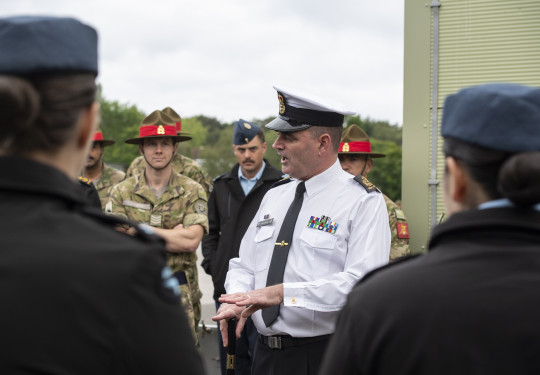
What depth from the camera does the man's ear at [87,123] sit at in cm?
146

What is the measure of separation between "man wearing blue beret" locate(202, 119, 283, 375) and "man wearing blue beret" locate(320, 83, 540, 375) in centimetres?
446

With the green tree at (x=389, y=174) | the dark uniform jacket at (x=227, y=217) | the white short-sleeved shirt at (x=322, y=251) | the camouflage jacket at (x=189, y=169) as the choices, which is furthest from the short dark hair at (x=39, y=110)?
the green tree at (x=389, y=174)

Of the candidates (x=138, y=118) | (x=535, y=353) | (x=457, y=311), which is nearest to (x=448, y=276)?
(x=457, y=311)

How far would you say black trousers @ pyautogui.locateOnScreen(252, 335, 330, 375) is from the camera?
3250 millimetres

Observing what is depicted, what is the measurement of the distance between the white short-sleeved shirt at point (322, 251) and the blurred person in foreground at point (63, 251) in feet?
5.95

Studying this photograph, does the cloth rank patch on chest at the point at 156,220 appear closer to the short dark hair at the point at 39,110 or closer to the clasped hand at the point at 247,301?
the clasped hand at the point at 247,301

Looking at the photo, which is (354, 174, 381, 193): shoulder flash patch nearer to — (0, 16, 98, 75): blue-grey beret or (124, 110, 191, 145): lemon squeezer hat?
(0, 16, 98, 75): blue-grey beret

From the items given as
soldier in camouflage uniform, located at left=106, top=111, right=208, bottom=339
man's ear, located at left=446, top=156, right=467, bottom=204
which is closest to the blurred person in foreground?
man's ear, located at left=446, top=156, right=467, bottom=204

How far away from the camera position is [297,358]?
3270mm

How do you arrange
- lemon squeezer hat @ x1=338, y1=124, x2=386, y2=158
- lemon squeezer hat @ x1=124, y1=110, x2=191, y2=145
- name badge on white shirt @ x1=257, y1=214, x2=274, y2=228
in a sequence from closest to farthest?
name badge on white shirt @ x1=257, y1=214, x2=274, y2=228 < lemon squeezer hat @ x1=124, y1=110, x2=191, y2=145 < lemon squeezer hat @ x1=338, y1=124, x2=386, y2=158

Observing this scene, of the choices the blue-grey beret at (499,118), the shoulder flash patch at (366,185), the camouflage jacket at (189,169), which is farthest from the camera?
the camouflage jacket at (189,169)

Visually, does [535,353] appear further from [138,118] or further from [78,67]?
[138,118]

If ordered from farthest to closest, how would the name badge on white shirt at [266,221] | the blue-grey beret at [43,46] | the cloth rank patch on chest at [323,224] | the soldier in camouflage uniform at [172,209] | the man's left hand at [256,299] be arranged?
the soldier in camouflage uniform at [172,209] < the name badge on white shirt at [266,221] < the cloth rank patch on chest at [323,224] < the man's left hand at [256,299] < the blue-grey beret at [43,46]

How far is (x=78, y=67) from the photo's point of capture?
1433 millimetres
